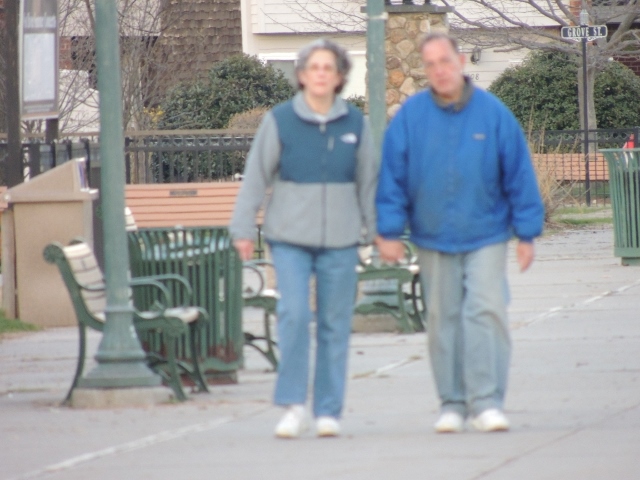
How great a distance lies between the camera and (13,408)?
24.3 ft

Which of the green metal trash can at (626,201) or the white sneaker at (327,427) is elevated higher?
the green metal trash can at (626,201)

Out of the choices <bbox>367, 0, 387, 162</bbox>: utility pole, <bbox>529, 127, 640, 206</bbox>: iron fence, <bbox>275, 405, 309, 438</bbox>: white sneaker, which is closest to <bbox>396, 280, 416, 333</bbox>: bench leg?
<bbox>367, 0, 387, 162</bbox>: utility pole

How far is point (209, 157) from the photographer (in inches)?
651

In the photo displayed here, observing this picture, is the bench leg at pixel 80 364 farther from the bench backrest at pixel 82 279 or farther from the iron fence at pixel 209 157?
the iron fence at pixel 209 157

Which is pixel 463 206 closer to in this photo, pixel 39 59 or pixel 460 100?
pixel 460 100

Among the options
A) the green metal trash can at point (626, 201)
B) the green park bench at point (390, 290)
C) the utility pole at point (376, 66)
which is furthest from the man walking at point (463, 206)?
the green metal trash can at point (626, 201)

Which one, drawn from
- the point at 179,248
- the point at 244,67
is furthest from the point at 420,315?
the point at 244,67

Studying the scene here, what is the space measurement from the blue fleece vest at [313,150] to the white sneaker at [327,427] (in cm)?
106

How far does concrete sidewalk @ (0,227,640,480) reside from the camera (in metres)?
5.47

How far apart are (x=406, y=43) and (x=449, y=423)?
890cm

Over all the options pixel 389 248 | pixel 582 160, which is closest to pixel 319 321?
pixel 389 248

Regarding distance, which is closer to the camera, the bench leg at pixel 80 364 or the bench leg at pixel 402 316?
the bench leg at pixel 80 364

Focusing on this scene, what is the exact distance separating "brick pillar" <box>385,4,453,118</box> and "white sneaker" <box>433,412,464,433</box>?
340 inches

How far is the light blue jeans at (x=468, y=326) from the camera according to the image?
234 inches
